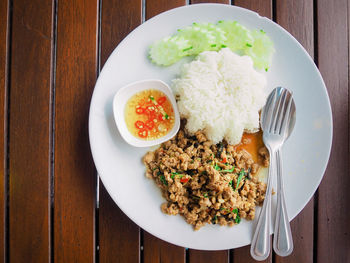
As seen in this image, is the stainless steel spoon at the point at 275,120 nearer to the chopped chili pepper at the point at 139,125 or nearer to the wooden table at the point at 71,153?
the wooden table at the point at 71,153

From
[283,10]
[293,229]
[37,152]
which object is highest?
[283,10]

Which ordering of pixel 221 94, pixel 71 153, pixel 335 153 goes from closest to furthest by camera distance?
pixel 221 94 → pixel 71 153 → pixel 335 153

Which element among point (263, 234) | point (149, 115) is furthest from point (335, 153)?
point (149, 115)

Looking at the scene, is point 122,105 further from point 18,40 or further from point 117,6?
point 18,40

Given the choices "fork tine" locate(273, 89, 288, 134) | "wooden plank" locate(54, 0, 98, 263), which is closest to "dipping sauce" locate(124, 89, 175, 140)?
"wooden plank" locate(54, 0, 98, 263)

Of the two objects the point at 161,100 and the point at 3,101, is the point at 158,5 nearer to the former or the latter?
the point at 161,100

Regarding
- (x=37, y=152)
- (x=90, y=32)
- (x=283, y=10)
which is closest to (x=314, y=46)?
(x=283, y=10)
